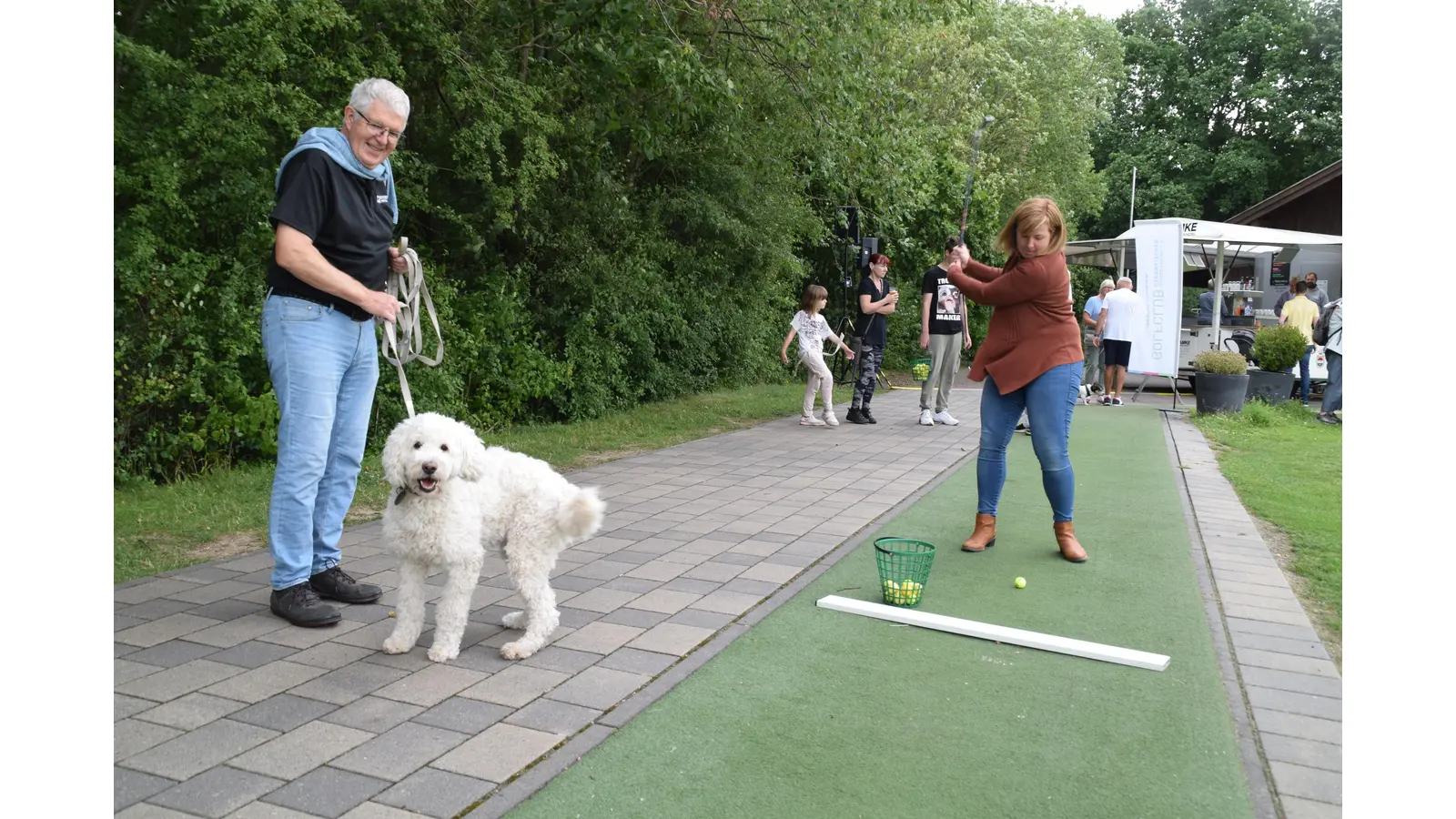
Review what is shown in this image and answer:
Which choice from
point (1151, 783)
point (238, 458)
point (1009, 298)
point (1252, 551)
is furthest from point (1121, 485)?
point (238, 458)

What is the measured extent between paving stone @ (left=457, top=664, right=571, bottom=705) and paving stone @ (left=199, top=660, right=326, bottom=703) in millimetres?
617

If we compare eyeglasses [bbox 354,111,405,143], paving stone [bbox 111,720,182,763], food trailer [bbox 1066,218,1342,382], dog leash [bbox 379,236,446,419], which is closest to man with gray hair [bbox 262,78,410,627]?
eyeglasses [bbox 354,111,405,143]

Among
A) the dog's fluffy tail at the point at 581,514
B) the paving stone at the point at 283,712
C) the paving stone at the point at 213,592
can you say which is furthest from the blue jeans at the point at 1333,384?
the paving stone at the point at 283,712

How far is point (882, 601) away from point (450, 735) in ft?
7.22

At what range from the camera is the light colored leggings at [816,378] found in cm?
1132

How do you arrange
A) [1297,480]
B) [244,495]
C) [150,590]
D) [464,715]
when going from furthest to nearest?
1. [1297,480]
2. [244,495]
3. [150,590]
4. [464,715]

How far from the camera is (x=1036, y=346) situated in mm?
5344

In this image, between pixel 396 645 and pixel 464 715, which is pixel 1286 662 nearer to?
pixel 464 715

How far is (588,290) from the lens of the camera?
37.6ft

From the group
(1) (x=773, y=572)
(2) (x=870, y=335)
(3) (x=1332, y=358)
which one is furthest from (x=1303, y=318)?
(1) (x=773, y=572)

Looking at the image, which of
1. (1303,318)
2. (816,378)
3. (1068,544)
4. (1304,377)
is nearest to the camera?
(1068,544)

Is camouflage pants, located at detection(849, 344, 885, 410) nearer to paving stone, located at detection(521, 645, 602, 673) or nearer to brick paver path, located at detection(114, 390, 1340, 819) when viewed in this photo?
brick paver path, located at detection(114, 390, 1340, 819)

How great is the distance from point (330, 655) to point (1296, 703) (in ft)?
11.5

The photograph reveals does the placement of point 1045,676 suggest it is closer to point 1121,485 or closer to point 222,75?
point 1121,485
